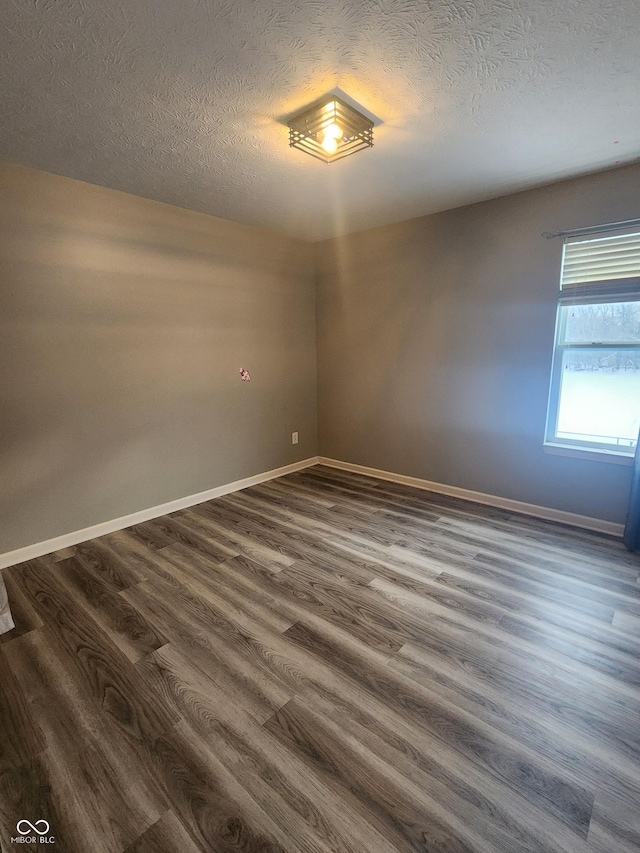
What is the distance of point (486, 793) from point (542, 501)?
7.84ft

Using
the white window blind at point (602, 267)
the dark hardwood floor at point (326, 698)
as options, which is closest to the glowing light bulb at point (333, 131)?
the white window blind at point (602, 267)

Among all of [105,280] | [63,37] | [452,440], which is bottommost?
[452,440]

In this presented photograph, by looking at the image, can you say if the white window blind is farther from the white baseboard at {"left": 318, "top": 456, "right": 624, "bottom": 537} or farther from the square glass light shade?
the square glass light shade

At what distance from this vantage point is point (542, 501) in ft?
10.3

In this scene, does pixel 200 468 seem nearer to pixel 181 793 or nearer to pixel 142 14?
pixel 181 793

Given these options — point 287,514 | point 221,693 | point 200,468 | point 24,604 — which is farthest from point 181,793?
point 200,468

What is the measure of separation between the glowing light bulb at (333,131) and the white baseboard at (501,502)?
9.61ft

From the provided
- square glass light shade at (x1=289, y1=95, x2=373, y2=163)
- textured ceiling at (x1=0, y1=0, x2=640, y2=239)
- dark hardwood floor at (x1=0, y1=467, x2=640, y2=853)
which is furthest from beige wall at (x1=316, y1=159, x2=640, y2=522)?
square glass light shade at (x1=289, y1=95, x2=373, y2=163)

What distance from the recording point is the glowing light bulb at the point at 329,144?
81.4 inches

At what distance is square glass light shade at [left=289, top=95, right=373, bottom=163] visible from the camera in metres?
1.89

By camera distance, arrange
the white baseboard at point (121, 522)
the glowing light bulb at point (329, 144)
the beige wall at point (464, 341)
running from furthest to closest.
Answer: the beige wall at point (464, 341)
the white baseboard at point (121, 522)
the glowing light bulb at point (329, 144)

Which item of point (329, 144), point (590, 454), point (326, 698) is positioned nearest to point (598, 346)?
point (590, 454)

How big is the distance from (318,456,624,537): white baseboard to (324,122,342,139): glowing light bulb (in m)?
2.93
